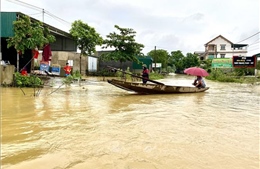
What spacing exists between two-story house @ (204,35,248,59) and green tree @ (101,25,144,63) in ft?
105

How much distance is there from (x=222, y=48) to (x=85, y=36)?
40.6 meters

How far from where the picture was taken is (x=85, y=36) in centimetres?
1959

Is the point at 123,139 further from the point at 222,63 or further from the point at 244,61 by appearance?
the point at 222,63

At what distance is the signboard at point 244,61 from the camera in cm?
2498

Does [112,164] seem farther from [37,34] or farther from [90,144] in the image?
[37,34]

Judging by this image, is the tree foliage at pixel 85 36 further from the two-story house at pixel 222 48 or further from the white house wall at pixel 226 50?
the white house wall at pixel 226 50

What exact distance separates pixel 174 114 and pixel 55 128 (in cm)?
343

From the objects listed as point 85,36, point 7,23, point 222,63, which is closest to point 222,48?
point 222,63

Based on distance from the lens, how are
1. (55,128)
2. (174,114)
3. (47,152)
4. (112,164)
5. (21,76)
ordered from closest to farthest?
(112,164), (47,152), (55,128), (174,114), (21,76)

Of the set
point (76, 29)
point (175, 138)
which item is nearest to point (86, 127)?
point (175, 138)

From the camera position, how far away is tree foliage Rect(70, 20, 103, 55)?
1930 cm

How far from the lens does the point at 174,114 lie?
693cm

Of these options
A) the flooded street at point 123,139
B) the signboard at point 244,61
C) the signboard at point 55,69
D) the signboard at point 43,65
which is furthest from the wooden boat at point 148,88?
the signboard at point 244,61

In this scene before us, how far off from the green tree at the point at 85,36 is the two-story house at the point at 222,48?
119 feet
